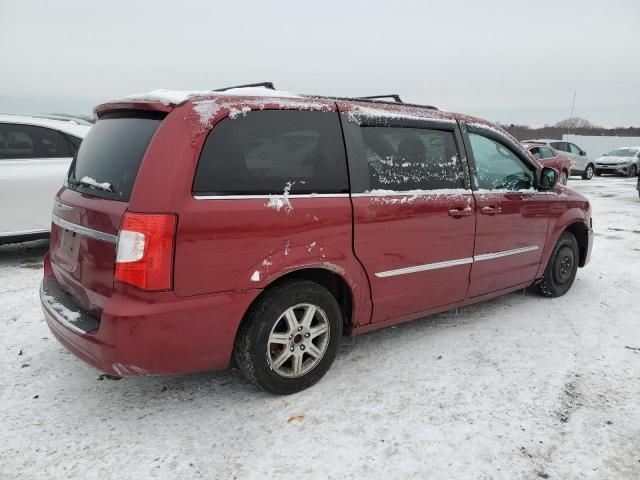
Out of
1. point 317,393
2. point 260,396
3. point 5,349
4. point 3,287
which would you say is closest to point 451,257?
point 317,393

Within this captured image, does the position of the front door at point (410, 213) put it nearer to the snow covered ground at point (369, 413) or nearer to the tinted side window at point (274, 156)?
the tinted side window at point (274, 156)

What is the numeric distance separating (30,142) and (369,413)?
504cm

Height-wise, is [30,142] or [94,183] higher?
[30,142]

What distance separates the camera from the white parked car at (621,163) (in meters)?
22.2

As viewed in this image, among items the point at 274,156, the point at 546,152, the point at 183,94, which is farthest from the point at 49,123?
the point at 546,152

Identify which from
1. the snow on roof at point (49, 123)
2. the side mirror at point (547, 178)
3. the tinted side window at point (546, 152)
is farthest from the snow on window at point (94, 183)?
the tinted side window at point (546, 152)

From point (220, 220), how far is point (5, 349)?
215cm

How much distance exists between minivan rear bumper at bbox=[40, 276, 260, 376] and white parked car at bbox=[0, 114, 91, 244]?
135 inches

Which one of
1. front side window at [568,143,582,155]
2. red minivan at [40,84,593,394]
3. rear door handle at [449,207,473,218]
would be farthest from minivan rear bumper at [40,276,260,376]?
front side window at [568,143,582,155]

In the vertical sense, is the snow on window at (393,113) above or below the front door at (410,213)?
above

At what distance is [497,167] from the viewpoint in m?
4.07

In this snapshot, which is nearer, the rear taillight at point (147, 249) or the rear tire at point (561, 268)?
the rear taillight at point (147, 249)

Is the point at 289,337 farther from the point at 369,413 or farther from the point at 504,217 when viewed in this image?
the point at 504,217

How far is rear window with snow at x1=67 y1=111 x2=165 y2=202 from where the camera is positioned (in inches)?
99.7
